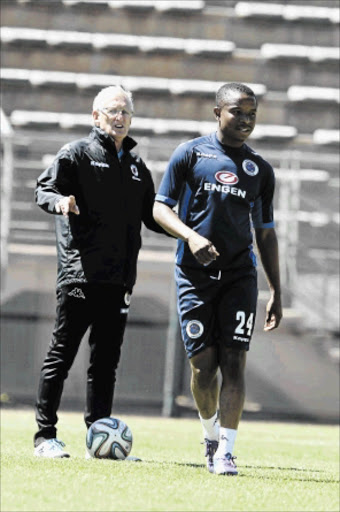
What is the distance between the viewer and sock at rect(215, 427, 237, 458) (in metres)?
5.07

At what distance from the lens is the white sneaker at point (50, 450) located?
5.52 metres

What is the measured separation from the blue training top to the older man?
554mm

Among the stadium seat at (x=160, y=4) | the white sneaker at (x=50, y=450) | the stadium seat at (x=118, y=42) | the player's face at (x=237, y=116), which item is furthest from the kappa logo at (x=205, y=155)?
the stadium seat at (x=160, y=4)

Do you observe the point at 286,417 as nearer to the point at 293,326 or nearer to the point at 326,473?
the point at 293,326

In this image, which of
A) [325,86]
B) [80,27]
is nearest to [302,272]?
[325,86]

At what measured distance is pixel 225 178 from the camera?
525 centimetres

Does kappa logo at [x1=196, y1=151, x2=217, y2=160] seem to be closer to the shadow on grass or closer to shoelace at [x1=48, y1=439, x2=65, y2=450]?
the shadow on grass

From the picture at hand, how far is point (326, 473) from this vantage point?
5.87 meters

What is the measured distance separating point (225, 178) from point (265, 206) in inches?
14.3

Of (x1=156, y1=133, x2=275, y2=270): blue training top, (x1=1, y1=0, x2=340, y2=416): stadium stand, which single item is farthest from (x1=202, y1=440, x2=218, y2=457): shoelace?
(x1=1, y1=0, x2=340, y2=416): stadium stand

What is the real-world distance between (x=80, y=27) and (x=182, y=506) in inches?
531

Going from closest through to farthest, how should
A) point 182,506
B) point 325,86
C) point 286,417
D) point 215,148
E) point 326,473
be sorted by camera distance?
point 182,506, point 215,148, point 326,473, point 286,417, point 325,86

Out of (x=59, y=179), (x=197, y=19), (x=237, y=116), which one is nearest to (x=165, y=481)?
(x=237, y=116)

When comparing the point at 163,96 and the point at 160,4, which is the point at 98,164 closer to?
the point at 163,96
